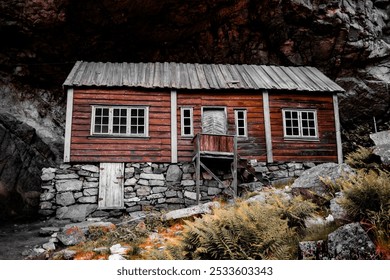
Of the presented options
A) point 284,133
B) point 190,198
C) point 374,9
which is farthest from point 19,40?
point 374,9

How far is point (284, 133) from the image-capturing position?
52.6 ft

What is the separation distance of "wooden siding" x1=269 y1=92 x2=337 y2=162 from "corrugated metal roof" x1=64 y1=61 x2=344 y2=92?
50 cm

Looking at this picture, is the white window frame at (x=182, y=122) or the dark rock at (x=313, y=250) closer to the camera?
the dark rock at (x=313, y=250)

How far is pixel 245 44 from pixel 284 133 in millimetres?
7453

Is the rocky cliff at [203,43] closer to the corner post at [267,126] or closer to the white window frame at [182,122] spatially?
the corner post at [267,126]

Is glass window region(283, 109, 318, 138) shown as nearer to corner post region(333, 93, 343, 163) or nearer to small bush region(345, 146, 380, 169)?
corner post region(333, 93, 343, 163)

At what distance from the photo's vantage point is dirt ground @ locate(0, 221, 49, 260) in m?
9.38

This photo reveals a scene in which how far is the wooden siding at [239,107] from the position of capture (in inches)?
617

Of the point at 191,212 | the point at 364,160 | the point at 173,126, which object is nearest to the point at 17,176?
the point at 173,126

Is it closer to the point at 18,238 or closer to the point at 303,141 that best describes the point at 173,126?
the point at 303,141

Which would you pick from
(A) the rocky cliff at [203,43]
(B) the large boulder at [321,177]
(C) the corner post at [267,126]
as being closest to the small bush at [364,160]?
(B) the large boulder at [321,177]

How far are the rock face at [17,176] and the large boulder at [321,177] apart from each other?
10.1 metres

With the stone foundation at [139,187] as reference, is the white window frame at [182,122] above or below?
above

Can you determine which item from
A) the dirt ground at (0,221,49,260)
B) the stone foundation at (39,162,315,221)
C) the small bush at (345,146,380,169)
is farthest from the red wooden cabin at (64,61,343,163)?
the small bush at (345,146,380,169)
